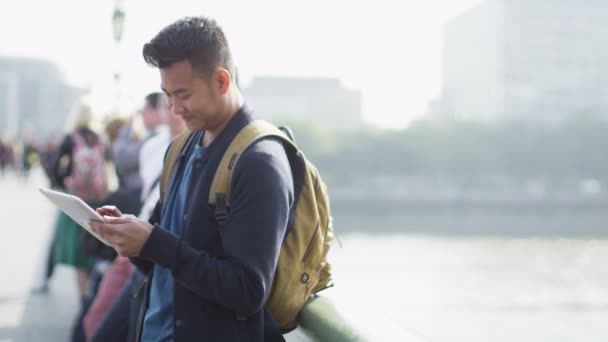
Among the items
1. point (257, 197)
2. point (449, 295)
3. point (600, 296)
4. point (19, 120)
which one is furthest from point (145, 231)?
point (19, 120)

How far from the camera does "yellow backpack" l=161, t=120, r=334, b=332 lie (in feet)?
5.76

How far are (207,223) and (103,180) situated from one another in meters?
3.49

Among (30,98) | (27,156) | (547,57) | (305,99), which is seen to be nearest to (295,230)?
(27,156)

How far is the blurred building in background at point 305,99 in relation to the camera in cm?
10888

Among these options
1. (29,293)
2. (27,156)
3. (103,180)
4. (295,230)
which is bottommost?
(27,156)

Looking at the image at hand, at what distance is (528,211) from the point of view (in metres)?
56.1

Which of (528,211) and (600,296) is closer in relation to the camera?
(600,296)

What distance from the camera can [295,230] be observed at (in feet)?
6.09

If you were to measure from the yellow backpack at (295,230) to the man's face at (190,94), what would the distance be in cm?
10

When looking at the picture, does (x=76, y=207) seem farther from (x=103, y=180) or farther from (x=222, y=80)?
(x=103, y=180)

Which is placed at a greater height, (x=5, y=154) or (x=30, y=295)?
(x=30, y=295)

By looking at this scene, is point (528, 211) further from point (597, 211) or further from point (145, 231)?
point (145, 231)

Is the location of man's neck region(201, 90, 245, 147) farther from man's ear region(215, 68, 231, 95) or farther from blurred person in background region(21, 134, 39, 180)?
blurred person in background region(21, 134, 39, 180)

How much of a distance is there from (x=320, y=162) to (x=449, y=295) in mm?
50222
